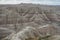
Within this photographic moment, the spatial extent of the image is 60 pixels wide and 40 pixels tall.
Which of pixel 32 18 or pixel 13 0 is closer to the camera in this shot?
pixel 32 18

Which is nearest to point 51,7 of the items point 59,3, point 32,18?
point 59,3

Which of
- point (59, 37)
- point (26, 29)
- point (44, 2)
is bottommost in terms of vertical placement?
point (59, 37)

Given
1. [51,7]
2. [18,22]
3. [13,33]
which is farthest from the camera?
[51,7]

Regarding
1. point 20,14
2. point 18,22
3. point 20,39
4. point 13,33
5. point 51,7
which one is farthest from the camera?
point 51,7

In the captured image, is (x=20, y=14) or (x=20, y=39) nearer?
(x=20, y=39)

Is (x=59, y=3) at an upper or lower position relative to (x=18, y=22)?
upper

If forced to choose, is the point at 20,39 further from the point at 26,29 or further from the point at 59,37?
the point at 59,37

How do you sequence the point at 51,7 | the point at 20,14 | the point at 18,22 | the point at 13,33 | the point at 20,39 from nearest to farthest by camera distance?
1. the point at 20,39
2. the point at 13,33
3. the point at 18,22
4. the point at 20,14
5. the point at 51,7

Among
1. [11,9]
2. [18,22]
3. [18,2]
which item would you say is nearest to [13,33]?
[18,22]

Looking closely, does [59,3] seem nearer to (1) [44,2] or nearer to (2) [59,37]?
(1) [44,2]
